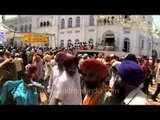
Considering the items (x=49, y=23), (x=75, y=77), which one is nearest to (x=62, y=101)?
(x=75, y=77)

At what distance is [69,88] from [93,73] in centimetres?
41

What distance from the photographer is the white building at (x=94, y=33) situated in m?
29.2

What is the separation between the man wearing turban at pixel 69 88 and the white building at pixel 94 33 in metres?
22.5

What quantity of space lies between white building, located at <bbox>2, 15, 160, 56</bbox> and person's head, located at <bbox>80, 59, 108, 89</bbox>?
908 inches

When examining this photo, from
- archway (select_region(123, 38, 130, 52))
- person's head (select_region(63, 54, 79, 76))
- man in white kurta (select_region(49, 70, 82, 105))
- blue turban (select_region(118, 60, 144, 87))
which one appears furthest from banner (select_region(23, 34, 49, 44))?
blue turban (select_region(118, 60, 144, 87))

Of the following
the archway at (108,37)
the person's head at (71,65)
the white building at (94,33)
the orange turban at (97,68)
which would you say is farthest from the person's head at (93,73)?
the archway at (108,37)

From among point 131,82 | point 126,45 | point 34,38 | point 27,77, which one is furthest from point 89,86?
point 126,45

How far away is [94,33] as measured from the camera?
32625 millimetres

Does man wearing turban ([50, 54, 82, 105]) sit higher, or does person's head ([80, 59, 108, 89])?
person's head ([80, 59, 108, 89])

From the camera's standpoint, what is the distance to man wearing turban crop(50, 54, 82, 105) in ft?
10.00

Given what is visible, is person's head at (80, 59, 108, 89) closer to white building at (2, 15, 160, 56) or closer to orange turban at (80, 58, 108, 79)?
orange turban at (80, 58, 108, 79)

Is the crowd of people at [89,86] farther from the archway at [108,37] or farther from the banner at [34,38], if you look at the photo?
the archway at [108,37]
